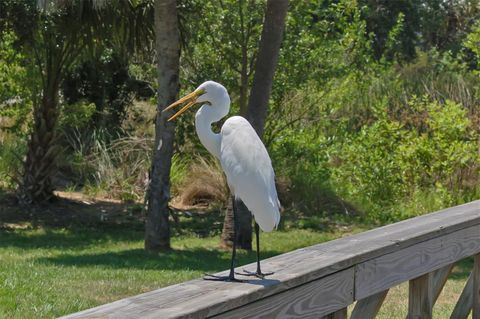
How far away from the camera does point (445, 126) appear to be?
1353 centimetres

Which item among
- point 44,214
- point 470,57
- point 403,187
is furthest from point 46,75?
point 470,57

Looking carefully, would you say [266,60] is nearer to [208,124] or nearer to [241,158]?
[208,124]

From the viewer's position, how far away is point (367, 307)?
3602 mm

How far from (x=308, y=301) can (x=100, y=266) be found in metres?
6.66

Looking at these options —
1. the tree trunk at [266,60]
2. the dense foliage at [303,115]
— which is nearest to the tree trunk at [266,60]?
the tree trunk at [266,60]

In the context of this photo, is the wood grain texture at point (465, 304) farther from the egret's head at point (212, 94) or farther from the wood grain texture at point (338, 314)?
the egret's head at point (212, 94)

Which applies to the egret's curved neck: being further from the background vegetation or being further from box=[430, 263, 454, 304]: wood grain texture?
the background vegetation

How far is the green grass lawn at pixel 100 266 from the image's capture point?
23.2ft

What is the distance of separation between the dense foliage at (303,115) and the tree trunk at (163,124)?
1.49 m

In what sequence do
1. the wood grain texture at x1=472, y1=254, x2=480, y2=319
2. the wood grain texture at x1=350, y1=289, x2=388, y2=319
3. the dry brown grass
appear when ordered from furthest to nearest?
the dry brown grass < the wood grain texture at x1=472, y1=254, x2=480, y2=319 < the wood grain texture at x1=350, y1=289, x2=388, y2=319

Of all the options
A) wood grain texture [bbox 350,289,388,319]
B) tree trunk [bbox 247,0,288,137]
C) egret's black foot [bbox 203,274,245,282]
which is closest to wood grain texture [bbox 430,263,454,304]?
wood grain texture [bbox 350,289,388,319]

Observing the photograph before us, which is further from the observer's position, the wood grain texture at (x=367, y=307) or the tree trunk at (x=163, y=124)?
the tree trunk at (x=163, y=124)

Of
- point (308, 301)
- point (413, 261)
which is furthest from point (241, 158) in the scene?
point (413, 261)

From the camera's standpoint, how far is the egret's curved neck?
3.70 m
